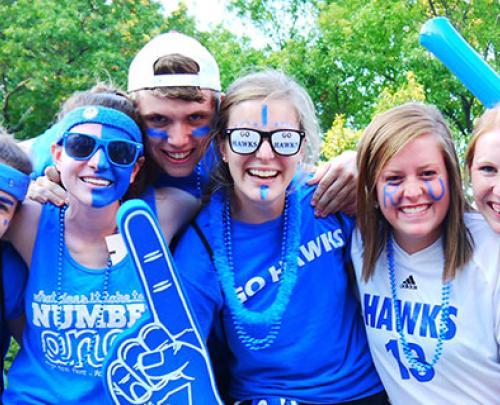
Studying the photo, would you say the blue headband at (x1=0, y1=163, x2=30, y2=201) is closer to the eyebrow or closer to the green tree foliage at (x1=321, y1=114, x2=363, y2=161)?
the eyebrow

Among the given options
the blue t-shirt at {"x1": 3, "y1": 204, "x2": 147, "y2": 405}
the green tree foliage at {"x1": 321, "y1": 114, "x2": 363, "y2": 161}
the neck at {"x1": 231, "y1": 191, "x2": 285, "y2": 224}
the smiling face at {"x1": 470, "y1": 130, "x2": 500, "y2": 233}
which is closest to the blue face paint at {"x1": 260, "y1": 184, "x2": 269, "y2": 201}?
the neck at {"x1": 231, "y1": 191, "x2": 285, "y2": 224}

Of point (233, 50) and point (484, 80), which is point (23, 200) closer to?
point (484, 80)

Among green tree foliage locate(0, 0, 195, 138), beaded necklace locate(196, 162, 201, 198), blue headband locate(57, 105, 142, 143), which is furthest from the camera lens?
green tree foliage locate(0, 0, 195, 138)

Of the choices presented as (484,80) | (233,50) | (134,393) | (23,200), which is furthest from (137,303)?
(233,50)

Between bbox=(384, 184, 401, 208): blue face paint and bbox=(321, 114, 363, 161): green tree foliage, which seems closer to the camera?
bbox=(384, 184, 401, 208): blue face paint

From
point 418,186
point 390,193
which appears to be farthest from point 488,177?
point 390,193

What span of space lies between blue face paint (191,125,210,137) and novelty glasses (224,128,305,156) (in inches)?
12.5

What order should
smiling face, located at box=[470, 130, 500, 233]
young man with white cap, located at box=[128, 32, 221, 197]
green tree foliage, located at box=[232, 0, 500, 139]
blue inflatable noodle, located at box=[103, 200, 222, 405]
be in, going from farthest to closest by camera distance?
green tree foliage, located at box=[232, 0, 500, 139] < young man with white cap, located at box=[128, 32, 221, 197] < smiling face, located at box=[470, 130, 500, 233] < blue inflatable noodle, located at box=[103, 200, 222, 405]

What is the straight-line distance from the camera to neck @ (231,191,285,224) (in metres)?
2.54

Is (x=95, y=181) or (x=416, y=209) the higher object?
(x=95, y=181)

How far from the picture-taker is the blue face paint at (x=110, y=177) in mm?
2299

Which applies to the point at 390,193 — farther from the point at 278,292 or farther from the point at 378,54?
the point at 378,54

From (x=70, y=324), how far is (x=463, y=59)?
1.86 meters

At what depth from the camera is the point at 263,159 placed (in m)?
2.37
